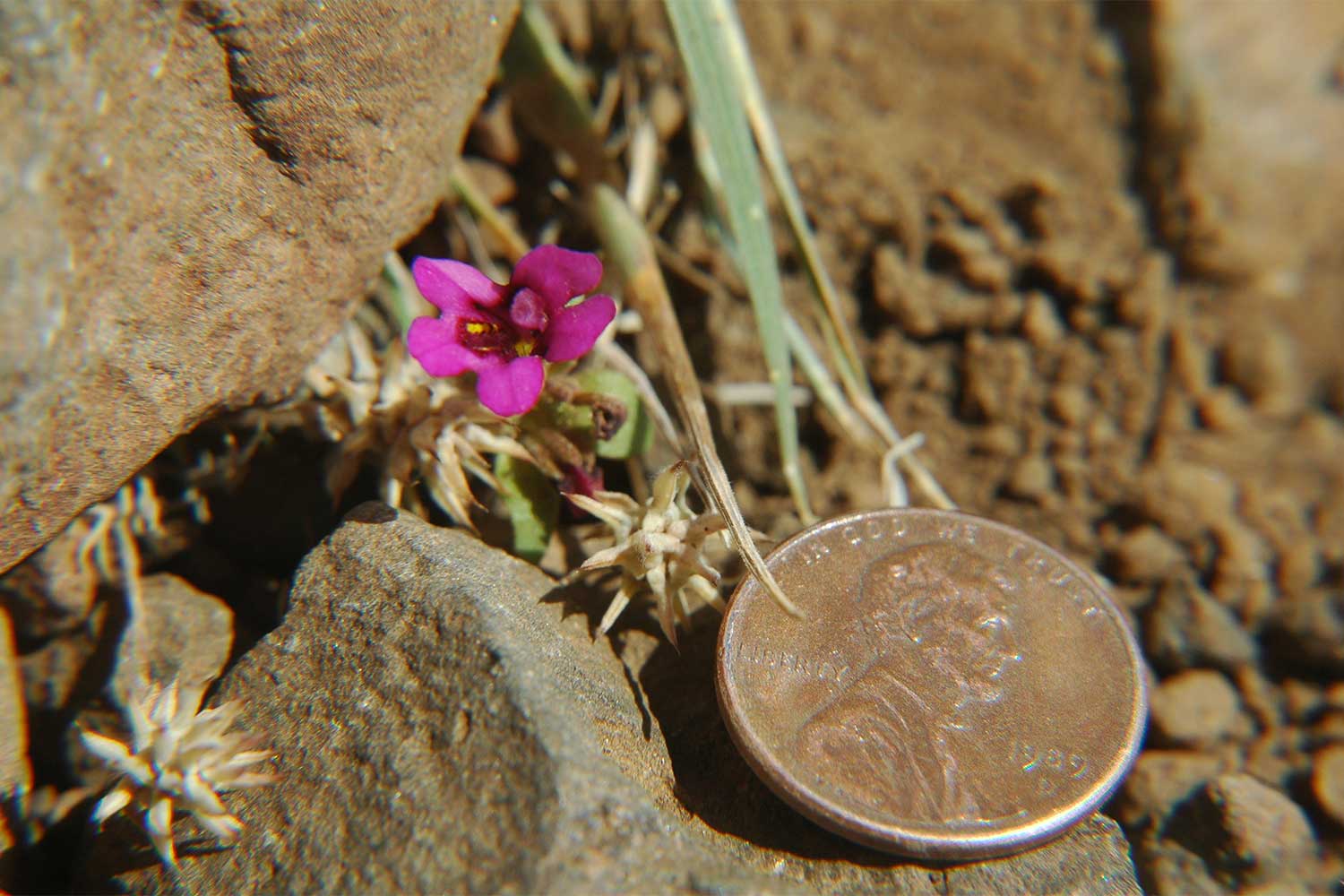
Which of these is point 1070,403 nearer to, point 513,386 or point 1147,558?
point 1147,558

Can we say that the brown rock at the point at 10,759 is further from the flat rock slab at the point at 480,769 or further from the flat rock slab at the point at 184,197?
the flat rock slab at the point at 184,197

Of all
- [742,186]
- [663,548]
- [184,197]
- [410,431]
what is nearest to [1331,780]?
[663,548]

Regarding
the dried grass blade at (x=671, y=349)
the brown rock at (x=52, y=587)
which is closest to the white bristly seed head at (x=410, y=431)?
the dried grass blade at (x=671, y=349)

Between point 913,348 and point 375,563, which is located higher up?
point 375,563

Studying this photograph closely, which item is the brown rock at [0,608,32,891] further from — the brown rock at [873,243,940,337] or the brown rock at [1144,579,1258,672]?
the brown rock at [1144,579,1258,672]

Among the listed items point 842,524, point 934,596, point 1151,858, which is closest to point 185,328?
point 842,524

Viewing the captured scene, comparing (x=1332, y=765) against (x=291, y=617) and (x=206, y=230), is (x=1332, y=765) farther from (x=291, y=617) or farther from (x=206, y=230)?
(x=206, y=230)

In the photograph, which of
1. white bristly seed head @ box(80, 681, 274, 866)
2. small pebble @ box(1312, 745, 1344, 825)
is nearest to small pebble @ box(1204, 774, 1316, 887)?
small pebble @ box(1312, 745, 1344, 825)
